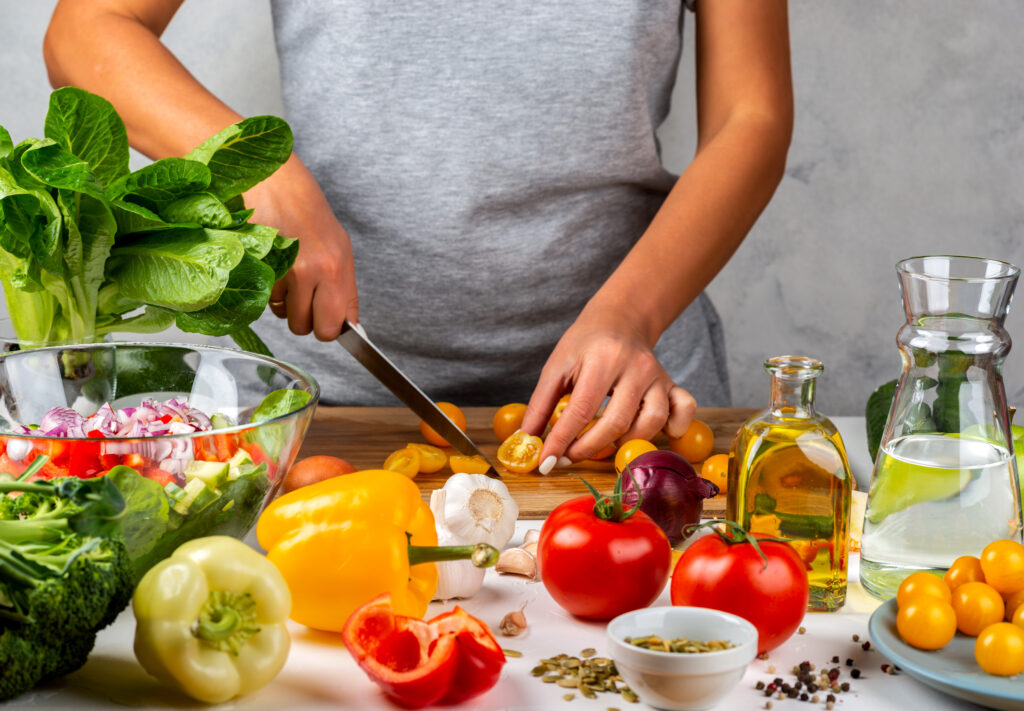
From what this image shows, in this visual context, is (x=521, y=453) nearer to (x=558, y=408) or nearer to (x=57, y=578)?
(x=558, y=408)

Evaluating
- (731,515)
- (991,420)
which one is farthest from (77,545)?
(991,420)

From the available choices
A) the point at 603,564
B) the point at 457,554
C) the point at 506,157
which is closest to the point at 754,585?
the point at 603,564

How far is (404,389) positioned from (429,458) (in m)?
0.09

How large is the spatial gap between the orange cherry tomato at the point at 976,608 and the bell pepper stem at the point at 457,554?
1.12ft

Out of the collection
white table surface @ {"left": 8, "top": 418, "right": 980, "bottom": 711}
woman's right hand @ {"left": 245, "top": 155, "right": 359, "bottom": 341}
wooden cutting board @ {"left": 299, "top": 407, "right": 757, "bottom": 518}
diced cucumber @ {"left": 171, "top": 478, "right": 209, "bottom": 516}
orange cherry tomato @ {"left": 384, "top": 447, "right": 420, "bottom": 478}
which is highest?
woman's right hand @ {"left": 245, "top": 155, "right": 359, "bottom": 341}

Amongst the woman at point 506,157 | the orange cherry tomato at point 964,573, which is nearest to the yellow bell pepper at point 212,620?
the orange cherry tomato at point 964,573

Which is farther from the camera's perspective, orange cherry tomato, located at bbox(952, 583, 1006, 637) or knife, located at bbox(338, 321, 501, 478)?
knife, located at bbox(338, 321, 501, 478)

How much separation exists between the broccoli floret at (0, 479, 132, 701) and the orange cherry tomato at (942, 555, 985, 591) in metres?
0.60

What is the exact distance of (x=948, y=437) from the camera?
32.7 inches

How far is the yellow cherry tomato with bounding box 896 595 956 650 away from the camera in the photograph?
71cm

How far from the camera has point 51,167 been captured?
0.92 m

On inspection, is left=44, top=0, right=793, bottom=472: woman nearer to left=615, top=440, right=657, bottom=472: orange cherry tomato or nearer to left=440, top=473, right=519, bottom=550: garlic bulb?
left=615, top=440, right=657, bottom=472: orange cherry tomato

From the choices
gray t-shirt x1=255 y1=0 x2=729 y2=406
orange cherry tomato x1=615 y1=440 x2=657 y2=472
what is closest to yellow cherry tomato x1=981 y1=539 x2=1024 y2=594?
orange cherry tomato x1=615 y1=440 x2=657 y2=472

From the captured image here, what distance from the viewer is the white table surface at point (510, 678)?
0.71m
